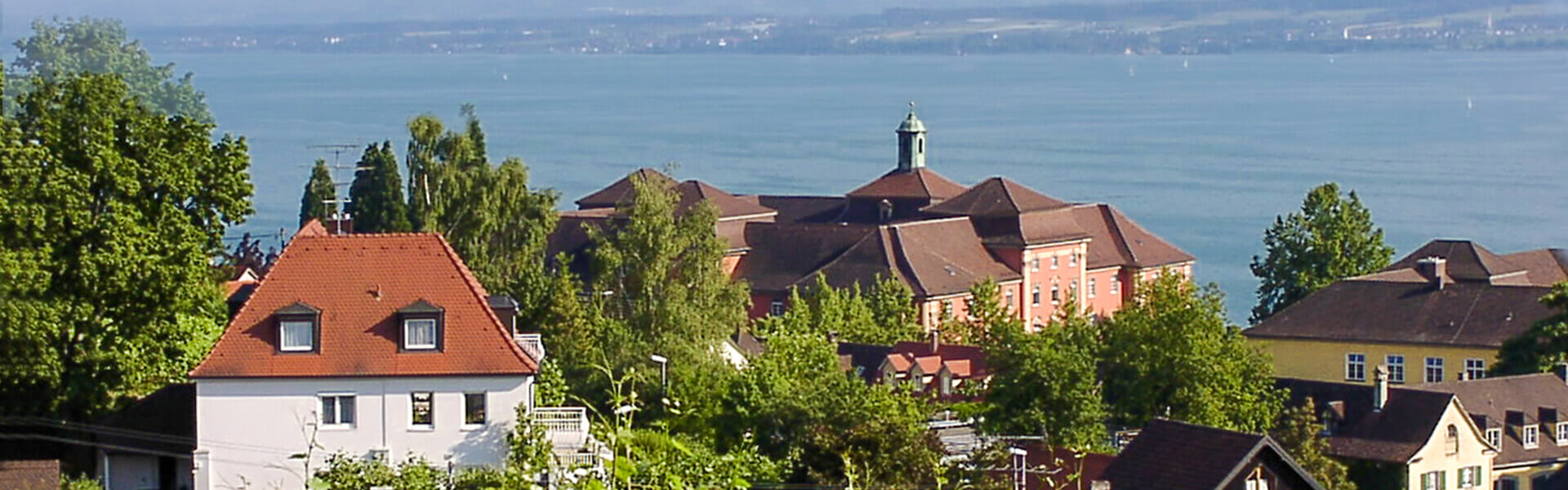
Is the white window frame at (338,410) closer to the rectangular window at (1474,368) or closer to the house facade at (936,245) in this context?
the rectangular window at (1474,368)

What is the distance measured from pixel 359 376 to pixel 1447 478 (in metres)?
13.8

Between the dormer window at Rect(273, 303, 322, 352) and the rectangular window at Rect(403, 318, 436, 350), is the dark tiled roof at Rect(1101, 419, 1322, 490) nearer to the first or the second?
the rectangular window at Rect(403, 318, 436, 350)

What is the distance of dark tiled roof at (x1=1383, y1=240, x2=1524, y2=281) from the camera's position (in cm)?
4291

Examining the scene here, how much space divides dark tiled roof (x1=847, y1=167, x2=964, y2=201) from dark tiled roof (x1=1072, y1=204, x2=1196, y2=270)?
3392 mm

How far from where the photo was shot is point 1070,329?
3306cm

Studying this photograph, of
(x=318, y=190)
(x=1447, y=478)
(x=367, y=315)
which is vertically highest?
(x=318, y=190)

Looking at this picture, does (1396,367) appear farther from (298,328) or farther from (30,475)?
(30,475)

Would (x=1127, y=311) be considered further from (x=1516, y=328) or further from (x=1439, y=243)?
(x=1439, y=243)

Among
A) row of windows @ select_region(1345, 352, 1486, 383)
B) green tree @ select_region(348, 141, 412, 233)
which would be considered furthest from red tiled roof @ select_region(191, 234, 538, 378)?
row of windows @ select_region(1345, 352, 1486, 383)

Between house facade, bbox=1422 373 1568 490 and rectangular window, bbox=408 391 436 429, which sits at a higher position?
rectangular window, bbox=408 391 436 429

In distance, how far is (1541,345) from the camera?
3519 cm

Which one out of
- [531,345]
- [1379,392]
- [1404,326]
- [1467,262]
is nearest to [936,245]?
[1467,262]

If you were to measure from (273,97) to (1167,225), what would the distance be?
101 m

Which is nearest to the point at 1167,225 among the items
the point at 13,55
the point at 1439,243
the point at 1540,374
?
the point at 13,55
